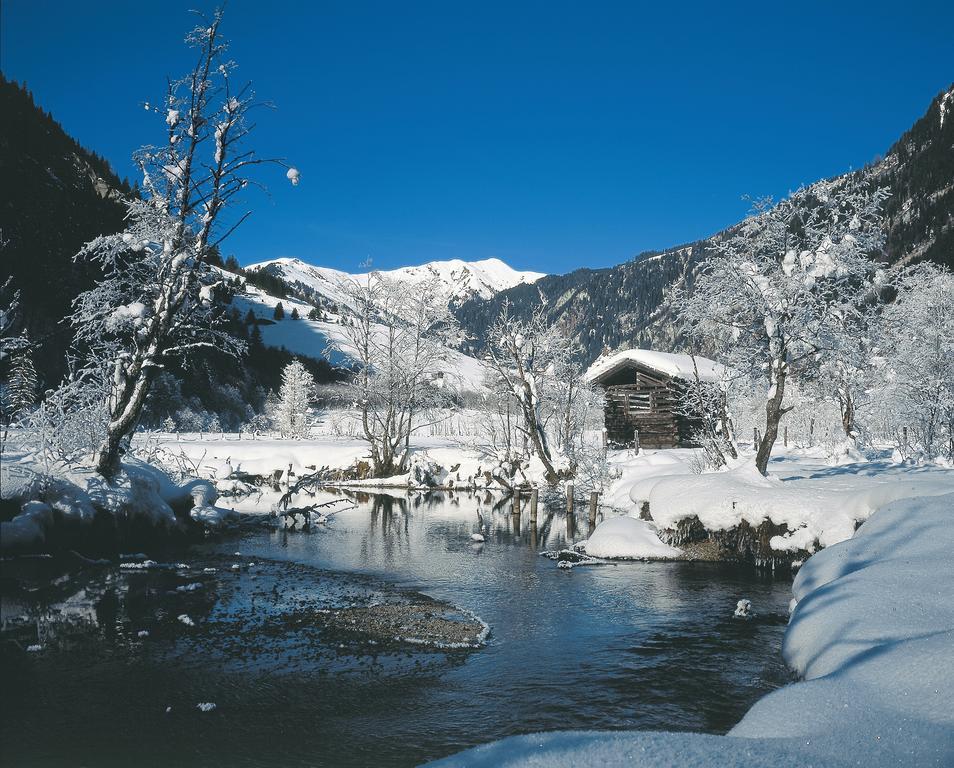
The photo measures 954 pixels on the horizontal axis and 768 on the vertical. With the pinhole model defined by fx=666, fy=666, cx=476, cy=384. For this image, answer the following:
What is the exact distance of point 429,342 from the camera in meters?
40.5

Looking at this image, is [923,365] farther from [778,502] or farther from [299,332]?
[299,332]

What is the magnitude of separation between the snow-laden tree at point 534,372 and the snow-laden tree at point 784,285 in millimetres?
8828

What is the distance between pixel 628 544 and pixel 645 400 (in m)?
26.3

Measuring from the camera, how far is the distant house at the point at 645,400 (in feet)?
135

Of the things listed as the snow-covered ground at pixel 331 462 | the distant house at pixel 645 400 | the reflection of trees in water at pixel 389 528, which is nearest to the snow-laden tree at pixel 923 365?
the distant house at pixel 645 400

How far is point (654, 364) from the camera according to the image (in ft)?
133

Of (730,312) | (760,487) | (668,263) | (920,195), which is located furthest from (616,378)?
(668,263)

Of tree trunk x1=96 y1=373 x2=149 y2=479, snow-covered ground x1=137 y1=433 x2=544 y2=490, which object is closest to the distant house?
snow-covered ground x1=137 y1=433 x2=544 y2=490

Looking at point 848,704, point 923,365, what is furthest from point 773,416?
point 923,365

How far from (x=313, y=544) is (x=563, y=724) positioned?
509 inches

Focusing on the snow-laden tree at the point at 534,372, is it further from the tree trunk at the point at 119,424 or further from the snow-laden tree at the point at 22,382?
the snow-laden tree at the point at 22,382

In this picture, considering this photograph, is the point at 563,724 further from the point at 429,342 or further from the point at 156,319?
the point at 429,342

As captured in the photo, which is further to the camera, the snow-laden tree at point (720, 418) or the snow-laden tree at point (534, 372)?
the snow-laden tree at point (534, 372)

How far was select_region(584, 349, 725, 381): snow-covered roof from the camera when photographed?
39500 millimetres
